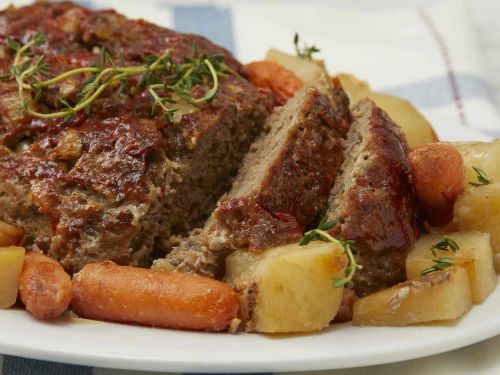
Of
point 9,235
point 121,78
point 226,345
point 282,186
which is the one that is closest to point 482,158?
point 282,186

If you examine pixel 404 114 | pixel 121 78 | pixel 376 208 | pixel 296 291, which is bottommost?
pixel 296 291

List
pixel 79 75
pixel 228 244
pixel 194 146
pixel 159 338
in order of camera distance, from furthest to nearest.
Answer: pixel 79 75 → pixel 194 146 → pixel 228 244 → pixel 159 338

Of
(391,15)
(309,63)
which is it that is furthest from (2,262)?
(391,15)

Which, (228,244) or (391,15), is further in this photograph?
(391,15)

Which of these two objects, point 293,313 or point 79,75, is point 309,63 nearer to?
point 79,75

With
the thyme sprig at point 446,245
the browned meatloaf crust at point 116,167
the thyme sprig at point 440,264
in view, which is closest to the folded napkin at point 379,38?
the browned meatloaf crust at point 116,167

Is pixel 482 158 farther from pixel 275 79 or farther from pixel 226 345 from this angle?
pixel 226 345

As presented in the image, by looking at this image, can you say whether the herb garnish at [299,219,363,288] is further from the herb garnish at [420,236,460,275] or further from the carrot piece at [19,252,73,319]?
the carrot piece at [19,252,73,319]
